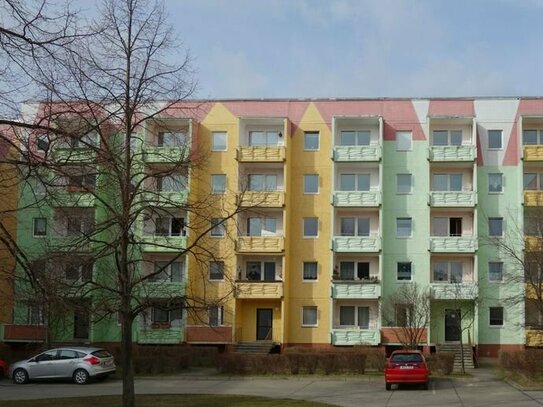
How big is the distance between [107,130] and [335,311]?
3515cm

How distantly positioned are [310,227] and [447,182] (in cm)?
972

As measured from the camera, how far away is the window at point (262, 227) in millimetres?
48969

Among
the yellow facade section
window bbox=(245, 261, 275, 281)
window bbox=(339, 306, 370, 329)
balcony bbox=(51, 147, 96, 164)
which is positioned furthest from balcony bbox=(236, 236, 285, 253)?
balcony bbox=(51, 147, 96, 164)

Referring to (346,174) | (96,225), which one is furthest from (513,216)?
(96,225)

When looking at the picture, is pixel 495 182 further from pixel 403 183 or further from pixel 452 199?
pixel 403 183

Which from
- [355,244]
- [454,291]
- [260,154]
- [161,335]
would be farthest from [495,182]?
[161,335]

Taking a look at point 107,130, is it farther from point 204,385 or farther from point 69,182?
point 204,385

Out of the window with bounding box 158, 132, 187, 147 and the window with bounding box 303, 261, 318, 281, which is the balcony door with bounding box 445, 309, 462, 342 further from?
the window with bounding box 158, 132, 187, 147

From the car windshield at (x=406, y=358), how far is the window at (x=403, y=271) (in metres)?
19.6

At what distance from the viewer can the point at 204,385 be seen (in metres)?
30.8

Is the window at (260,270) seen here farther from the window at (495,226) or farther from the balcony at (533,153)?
the balcony at (533,153)

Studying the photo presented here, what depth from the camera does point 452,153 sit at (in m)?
47.8

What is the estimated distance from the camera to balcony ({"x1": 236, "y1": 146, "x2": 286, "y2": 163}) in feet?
158

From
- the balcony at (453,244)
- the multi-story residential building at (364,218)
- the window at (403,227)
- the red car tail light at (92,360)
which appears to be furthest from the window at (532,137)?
the red car tail light at (92,360)
